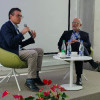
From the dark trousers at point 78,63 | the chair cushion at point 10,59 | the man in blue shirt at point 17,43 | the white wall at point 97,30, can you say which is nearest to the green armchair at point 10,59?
the chair cushion at point 10,59

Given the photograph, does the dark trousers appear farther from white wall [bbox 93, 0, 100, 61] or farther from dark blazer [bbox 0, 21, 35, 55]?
white wall [bbox 93, 0, 100, 61]

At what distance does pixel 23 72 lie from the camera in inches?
178

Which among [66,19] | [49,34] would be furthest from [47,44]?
[66,19]

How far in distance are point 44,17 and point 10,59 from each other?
2.28 m

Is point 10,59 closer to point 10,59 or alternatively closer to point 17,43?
point 10,59

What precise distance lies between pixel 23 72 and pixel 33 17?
1306 millimetres

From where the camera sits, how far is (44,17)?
4.87 meters

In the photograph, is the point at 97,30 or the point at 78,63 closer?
the point at 78,63

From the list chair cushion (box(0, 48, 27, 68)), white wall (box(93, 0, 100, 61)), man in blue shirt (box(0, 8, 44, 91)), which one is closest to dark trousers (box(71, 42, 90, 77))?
man in blue shirt (box(0, 8, 44, 91))

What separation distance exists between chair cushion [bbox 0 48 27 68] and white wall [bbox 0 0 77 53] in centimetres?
145

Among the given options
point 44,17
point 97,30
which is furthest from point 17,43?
point 97,30

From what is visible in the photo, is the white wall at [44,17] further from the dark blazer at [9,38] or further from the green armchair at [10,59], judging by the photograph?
the green armchair at [10,59]

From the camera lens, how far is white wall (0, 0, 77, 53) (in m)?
4.40

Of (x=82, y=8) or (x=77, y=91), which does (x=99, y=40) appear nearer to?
(x=82, y=8)
